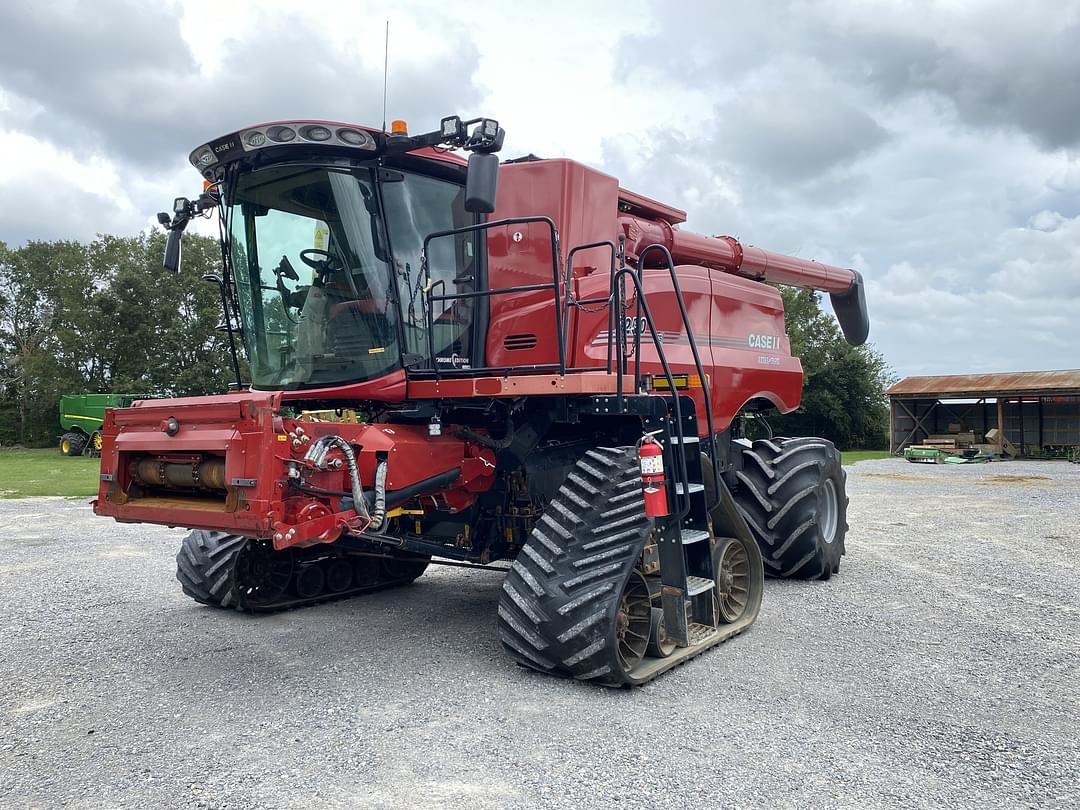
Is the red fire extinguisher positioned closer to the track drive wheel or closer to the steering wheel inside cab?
the track drive wheel

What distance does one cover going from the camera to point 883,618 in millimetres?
6281

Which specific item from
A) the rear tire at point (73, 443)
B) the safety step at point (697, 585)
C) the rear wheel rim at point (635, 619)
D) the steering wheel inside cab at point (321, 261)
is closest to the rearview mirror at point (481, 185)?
the steering wheel inside cab at point (321, 261)

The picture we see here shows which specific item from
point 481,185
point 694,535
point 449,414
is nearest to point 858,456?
point 694,535

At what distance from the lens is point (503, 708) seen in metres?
4.25

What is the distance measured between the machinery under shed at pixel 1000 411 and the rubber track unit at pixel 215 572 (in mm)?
26367

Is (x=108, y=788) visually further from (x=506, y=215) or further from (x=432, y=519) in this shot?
(x=506, y=215)

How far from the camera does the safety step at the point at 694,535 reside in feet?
17.0

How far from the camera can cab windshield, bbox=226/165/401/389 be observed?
17.2 feet

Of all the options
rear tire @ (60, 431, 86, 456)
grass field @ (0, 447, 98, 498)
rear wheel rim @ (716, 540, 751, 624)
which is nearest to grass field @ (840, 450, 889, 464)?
grass field @ (0, 447, 98, 498)

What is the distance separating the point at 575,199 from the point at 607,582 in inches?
108

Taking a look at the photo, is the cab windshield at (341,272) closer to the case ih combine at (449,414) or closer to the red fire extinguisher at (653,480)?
the case ih combine at (449,414)

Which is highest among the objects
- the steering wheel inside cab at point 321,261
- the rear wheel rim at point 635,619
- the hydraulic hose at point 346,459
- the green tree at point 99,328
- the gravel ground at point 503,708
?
the green tree at point 99,328

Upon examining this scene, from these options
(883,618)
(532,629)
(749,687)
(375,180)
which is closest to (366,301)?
(375,180)

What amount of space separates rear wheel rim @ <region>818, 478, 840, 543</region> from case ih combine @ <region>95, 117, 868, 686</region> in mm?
1819
